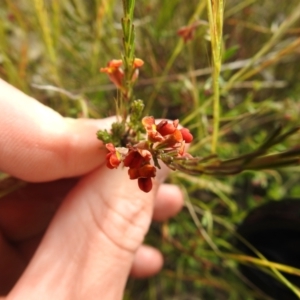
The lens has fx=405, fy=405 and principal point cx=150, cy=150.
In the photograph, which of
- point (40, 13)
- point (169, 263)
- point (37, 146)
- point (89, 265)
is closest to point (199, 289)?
point (169, 263)

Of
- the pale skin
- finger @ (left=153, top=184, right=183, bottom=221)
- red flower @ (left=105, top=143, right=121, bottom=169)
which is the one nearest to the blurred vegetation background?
finger @ (left=153, top=184, right=183, bottom=221)

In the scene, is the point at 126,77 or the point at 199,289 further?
the point at 199,289

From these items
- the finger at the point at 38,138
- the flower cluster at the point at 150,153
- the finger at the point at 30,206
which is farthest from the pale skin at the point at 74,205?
the flower cluster at the point at 150,153

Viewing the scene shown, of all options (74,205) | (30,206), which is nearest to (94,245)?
(74,205)

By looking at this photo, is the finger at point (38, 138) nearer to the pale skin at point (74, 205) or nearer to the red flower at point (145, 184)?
the pale skin at point (74, 205)

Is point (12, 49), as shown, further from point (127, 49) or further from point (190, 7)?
point (127, 49)

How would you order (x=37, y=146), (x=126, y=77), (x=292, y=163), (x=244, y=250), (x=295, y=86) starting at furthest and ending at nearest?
1. (x=295, y=86)
2. (x=244, y=250)
3. (x=37, y=146)
4. (x=126, y=77)
5. (x=292, y=163)

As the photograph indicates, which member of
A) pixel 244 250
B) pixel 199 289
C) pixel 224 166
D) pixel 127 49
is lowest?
pixel 199 289

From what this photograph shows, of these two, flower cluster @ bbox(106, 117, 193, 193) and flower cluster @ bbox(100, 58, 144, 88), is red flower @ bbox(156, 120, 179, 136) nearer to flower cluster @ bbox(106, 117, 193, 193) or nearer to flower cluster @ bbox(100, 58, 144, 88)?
flower cluster @ bbox(106, 117, 193, 193)
